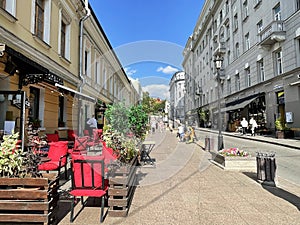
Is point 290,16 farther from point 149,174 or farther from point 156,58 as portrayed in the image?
point 149,174

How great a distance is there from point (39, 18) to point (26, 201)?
28.6 feet

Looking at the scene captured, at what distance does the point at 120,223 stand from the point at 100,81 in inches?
673

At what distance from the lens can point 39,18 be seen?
9.30 meters

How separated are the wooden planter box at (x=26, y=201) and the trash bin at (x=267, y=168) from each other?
15.0 ft

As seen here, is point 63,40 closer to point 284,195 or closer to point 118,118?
point 118,118

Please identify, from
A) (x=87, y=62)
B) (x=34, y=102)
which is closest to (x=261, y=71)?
(x=87, y=62)

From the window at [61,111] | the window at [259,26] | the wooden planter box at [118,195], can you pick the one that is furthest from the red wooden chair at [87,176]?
the window at [259,26]

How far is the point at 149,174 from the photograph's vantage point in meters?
6.21

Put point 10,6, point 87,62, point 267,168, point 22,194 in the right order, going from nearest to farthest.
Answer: point 22,194, point 267,168, point 10,6, point 87,62

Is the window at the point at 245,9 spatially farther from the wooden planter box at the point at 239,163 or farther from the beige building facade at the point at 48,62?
the wooden planter box at the point at 239,163

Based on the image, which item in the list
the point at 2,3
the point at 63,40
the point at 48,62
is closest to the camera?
the point at 2,3

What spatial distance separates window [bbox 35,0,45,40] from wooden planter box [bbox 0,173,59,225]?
774 centimetres

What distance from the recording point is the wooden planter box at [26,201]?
9.52ft

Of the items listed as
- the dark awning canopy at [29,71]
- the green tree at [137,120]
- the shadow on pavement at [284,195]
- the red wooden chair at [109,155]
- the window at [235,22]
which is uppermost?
the window at [235,22]
